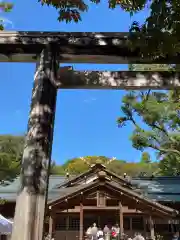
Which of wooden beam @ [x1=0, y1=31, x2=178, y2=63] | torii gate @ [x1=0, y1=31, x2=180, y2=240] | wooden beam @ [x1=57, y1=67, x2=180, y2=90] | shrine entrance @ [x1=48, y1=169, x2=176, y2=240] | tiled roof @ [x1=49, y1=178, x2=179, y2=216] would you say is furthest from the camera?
shrine entrance @ [x1=48, y1=169, x2=176, y2=240]

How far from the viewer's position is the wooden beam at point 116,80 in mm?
3846

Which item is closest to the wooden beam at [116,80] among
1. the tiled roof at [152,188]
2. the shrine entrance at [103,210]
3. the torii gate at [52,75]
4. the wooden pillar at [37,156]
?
the torii gate at [52,75]

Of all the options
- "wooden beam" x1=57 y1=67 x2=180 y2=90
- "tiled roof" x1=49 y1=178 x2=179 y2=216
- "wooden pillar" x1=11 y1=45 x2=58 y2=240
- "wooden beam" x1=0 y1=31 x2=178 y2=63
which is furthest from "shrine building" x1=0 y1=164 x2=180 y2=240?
"wooden pillar" x1=11 y1=45 x2=58 y2=240

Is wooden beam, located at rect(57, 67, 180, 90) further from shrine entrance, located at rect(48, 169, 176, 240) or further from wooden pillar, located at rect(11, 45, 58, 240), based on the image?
shrine entrance, located at rect(48, 169, 176, 240)

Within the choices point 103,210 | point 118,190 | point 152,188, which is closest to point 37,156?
point 118,190

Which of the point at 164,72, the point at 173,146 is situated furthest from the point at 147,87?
the point at 173,146

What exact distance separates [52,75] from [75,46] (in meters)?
0.48

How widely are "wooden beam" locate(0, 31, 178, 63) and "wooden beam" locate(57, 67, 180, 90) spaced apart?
0.59 ft

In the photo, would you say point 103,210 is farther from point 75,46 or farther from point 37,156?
point 37,156

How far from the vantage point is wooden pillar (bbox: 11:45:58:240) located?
112 inches

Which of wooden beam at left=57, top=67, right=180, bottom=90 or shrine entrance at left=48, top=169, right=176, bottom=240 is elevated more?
wooden beam at left=57, top=67, right=180, bottom=90

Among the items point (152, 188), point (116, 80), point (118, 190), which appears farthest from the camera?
point (152, 188)

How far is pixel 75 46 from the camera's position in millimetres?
3734

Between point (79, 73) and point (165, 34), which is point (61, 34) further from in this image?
point (165, 34)
